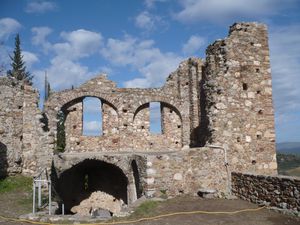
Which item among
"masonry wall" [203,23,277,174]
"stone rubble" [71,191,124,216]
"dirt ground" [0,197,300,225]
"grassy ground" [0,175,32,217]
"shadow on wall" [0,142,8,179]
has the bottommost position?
"stone rubble" [71,191,124,216]

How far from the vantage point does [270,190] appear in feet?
30.1

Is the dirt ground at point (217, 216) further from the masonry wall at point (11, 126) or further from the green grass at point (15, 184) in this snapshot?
the masonry wall at point (11, 126)

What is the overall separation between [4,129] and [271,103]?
1067 centimetres

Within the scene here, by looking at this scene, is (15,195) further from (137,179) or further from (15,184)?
(137,179)

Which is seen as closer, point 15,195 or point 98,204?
point 15,195

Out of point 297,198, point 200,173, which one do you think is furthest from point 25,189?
point 297,198

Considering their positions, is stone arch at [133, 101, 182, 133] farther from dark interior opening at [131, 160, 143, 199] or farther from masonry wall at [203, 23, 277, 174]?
masonry wall at [203, 23, 277, 174]

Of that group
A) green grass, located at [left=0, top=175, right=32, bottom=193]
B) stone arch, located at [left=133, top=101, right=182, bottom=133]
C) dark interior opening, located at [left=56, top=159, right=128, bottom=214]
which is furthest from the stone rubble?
stone arch, located at [left=133, top=101, right=182, bottom=133]

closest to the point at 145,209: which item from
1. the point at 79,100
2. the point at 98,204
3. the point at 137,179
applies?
the point at 137,179

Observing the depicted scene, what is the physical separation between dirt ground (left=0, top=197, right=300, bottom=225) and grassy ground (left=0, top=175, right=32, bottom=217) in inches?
50.8

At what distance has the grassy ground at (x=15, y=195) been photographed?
9.68m

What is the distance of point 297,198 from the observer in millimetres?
8117

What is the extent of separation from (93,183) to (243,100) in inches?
328

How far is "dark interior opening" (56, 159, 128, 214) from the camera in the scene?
1552 cm
